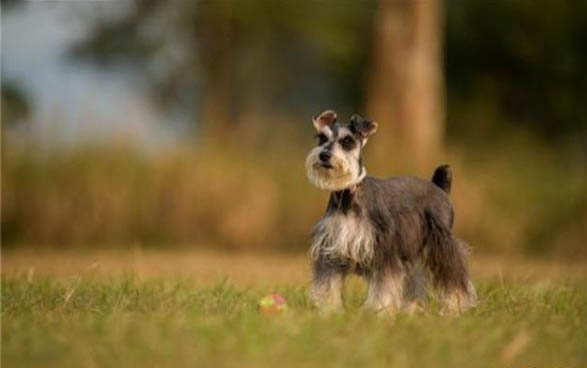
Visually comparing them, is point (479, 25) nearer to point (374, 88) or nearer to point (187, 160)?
point (374, 88)

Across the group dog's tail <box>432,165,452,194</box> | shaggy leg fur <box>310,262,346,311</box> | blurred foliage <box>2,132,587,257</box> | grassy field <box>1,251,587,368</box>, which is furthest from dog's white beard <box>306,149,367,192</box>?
blurred foliage <box>2,132,587,257</box>

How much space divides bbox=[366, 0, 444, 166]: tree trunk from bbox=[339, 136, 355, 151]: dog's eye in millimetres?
12591

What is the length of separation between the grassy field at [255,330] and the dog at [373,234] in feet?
0.66

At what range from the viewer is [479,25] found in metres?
28.3

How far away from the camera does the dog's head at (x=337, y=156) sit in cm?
746

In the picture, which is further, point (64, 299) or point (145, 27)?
point (145, 27)

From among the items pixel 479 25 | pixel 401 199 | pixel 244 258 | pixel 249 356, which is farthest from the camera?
pixel 479 25

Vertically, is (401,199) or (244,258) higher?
(401,199)

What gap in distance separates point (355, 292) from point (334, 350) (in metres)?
3.09

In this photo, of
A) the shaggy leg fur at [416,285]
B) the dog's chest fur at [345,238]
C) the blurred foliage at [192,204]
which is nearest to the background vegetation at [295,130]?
the blurred foliage at [192,204]

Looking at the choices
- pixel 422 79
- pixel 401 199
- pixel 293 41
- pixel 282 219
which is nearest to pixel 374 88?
pixel 422 79

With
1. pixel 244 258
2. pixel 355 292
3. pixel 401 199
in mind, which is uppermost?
pixel 401 199

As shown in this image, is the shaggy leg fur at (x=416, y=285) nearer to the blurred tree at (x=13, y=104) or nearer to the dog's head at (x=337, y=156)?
the dog's head at (x=337, y=156)

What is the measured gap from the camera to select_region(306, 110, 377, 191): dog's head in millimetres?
7465
